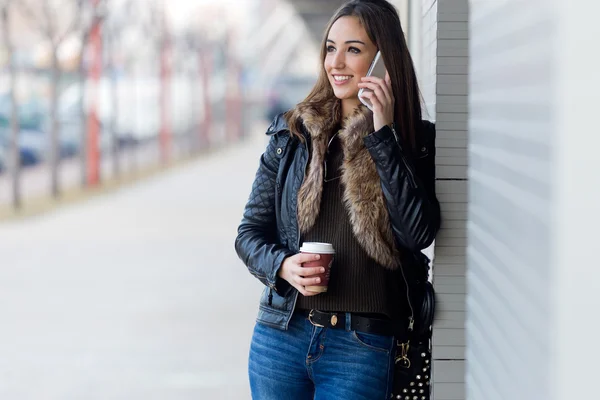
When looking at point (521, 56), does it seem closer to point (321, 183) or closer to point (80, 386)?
point (321, 183)

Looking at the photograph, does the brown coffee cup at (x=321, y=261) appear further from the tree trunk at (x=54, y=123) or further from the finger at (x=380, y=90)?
the tree trunk at (x=54, y=123)

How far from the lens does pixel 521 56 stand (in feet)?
6.18

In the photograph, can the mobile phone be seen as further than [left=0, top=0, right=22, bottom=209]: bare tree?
No

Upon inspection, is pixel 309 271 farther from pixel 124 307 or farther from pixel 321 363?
pixel 124 307

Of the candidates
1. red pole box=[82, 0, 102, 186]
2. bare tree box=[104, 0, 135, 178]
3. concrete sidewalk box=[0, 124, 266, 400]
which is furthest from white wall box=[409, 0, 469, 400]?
bare tree box=[104, 0, 135, 178]

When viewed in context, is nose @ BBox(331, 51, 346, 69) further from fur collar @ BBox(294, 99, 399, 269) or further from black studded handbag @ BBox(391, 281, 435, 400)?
black studded handbag @ BBox(391, 281, 435, 400)

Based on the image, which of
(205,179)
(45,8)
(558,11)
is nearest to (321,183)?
(558,11)

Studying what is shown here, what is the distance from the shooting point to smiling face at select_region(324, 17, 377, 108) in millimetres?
2766

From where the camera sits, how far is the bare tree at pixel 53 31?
1752 centimetres

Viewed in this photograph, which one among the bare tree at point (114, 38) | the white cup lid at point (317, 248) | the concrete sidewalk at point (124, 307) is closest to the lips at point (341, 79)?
the white cup lid at point (317, 248)

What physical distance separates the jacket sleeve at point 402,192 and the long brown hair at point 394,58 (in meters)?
0.12

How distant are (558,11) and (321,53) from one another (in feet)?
4.67

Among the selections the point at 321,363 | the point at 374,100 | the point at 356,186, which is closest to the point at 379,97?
the point at 374,100

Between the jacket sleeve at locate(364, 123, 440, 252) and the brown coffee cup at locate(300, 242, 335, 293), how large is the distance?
216 mm
